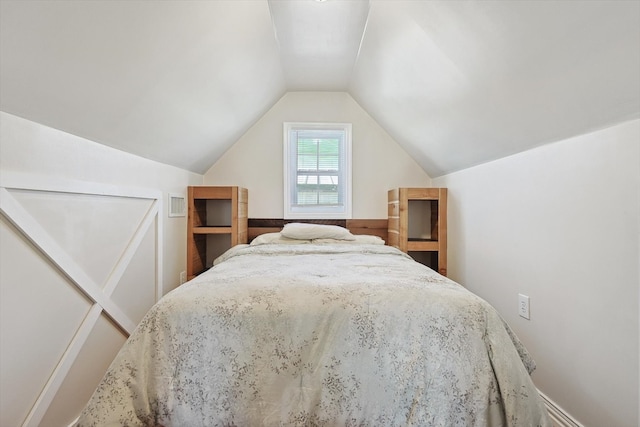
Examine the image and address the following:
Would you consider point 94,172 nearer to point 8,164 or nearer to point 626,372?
point 8,164

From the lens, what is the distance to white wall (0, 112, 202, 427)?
1.13 meters

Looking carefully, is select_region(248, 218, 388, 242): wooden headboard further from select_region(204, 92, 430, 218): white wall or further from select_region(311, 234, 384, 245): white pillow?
select_region(311, 234, 384, 245): white pillow

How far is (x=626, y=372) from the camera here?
1.17 m

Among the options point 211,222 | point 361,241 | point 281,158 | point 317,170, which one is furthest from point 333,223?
point 211,222

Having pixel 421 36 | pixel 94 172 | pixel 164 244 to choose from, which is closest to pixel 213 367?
pixel 94 172

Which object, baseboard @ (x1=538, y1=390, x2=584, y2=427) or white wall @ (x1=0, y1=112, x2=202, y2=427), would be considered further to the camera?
baseboard @ (x1=538, y1=390, x2=584, y2=427)

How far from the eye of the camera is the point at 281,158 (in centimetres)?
325

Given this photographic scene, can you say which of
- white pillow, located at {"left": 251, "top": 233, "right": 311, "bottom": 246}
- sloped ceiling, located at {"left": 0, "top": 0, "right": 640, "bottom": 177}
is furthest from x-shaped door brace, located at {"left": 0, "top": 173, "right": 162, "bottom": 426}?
white pillow, located at {"left": 251, "top": 233, "right": 311, "bottom": 246}

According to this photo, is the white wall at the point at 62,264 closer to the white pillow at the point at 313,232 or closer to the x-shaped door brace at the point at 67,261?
the x-shaped door brace at the point at 67,261

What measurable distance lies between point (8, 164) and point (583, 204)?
7.49 feet

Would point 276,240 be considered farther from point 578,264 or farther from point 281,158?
point 578,264

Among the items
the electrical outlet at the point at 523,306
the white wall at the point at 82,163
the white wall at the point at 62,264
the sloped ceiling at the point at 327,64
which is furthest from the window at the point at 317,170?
the electrical outlet at the point at 523,306

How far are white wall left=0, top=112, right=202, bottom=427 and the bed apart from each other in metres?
0.39

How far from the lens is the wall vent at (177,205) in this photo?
2461 millimetres
